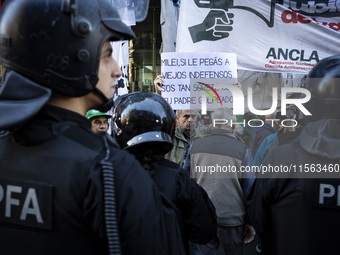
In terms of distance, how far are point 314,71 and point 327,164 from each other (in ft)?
2.03

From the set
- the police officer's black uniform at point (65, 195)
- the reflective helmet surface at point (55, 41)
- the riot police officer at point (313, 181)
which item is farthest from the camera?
the riot police officer at point (313, 181)

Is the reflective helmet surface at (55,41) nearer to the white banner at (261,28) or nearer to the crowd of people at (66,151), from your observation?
the crowd of people at (66,151)

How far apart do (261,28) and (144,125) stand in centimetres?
300

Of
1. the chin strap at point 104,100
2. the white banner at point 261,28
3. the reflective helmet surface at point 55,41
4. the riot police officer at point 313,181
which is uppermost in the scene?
the white banner at point 261,28

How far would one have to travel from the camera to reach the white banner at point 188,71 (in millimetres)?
4395

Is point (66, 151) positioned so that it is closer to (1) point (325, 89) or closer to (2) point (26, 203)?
(2) point (26, 203)

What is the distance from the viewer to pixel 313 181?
6.58ft

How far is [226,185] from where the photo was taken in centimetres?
341

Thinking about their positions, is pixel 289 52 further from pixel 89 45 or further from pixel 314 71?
pixel 89 45

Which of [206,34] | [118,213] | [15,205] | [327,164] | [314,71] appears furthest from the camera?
[206,34]

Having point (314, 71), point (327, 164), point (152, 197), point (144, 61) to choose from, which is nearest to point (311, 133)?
point (327, 164)

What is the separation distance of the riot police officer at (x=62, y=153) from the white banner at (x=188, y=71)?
310 cm

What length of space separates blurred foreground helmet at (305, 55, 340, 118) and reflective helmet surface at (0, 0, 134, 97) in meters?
1.42

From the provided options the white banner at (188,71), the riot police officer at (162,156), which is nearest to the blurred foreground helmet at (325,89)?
the riot police officer at (162,156)
